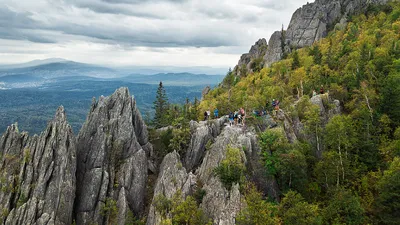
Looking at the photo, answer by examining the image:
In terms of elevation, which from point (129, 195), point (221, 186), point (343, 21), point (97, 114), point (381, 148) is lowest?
point (129, 195)

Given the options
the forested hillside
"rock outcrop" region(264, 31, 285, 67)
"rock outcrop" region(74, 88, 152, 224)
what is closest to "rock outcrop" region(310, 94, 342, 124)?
the forested hillside

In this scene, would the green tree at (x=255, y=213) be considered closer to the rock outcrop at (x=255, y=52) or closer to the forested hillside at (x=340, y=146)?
the forested hillside at (x=340, y=146)

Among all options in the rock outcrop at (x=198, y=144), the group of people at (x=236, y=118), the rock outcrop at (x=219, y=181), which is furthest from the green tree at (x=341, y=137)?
the rock outcrop at (x=198, y=144)

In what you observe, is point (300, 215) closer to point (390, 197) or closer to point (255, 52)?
point (390, 197)

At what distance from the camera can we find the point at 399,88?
187ft

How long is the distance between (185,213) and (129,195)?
48.3 feet

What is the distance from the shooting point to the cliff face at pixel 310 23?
450 ft

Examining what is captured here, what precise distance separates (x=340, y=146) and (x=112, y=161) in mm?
42252

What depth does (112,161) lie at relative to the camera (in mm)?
52750

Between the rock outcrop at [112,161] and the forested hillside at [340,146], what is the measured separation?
855 inches

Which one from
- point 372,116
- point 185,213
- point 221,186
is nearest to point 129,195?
point 185,213

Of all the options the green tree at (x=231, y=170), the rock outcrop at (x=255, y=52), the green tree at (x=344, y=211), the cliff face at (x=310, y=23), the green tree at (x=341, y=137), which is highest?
the cliff face at (x=310, y=23)

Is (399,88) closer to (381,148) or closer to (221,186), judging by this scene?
(381,148)

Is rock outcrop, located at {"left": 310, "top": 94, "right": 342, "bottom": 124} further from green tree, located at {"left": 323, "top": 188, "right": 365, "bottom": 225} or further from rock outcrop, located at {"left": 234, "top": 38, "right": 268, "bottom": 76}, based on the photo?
rock outcrop, located at {"left": 234, "top": 38, "right": 268, "bottom": 76}
